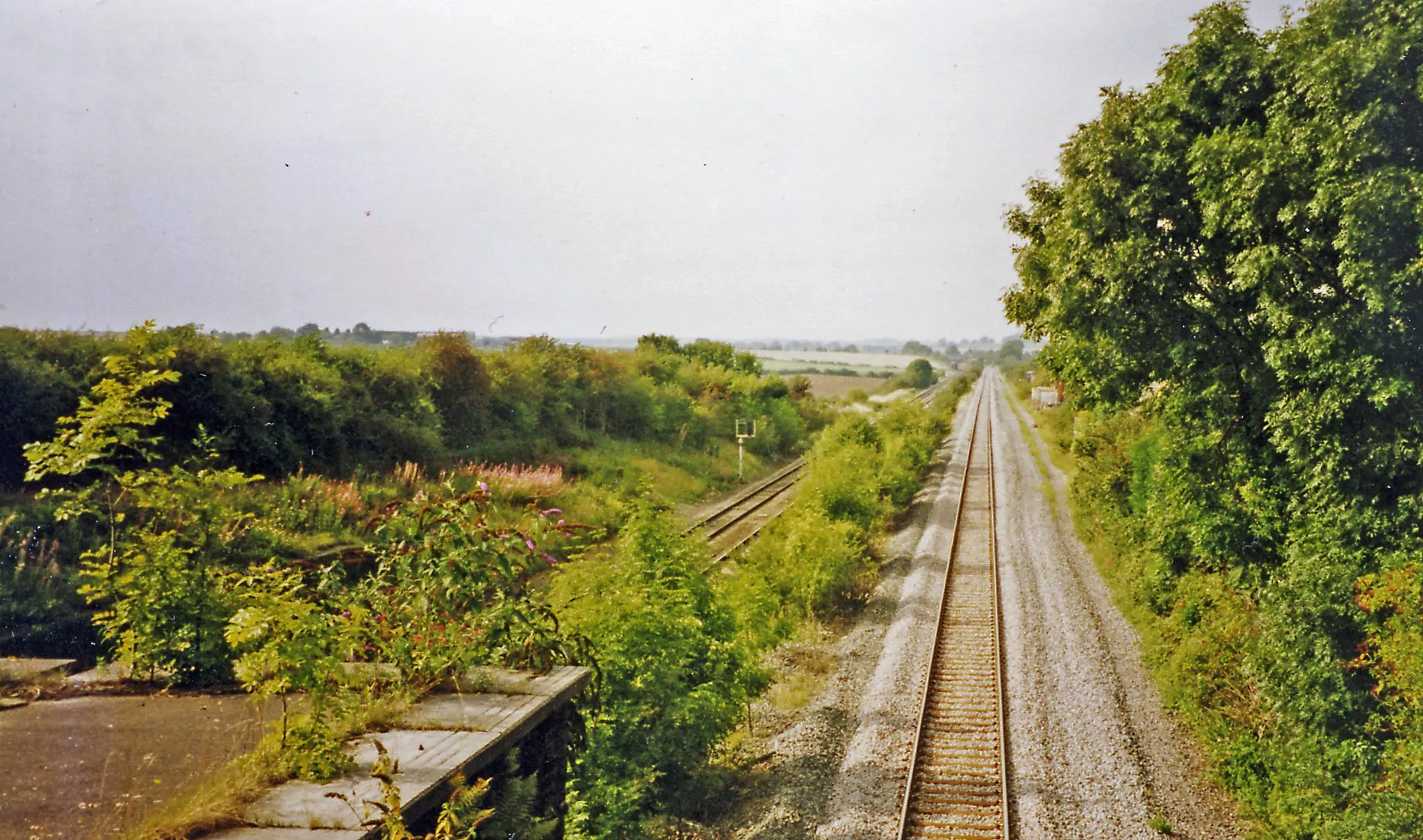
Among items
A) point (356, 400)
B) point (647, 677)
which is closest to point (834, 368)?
point (356, 400)

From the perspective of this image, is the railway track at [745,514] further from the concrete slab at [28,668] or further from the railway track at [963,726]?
the concrete slab at [28,668]

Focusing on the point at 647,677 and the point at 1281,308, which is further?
the point at 1281,308

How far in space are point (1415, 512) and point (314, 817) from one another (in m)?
12.2

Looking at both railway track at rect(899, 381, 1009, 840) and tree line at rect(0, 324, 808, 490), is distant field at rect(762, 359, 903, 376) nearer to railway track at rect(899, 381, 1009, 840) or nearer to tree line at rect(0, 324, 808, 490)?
tree line at rect(0, 324, 808, 490)

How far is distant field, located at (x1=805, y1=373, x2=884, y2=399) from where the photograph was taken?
97188mm

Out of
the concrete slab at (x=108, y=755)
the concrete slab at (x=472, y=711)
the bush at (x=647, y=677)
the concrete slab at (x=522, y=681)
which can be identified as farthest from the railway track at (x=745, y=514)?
the concrete slab at (x=108, y=755)

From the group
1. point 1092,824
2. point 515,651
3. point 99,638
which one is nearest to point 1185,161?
point 1092,824

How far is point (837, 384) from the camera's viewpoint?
120500 millimetres

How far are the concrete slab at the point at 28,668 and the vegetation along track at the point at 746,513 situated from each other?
42.9ft

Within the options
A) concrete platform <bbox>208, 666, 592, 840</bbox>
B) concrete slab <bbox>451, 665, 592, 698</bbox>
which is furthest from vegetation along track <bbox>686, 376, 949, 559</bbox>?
concrete platform <bbox>208, 666, 592, 840</bbox>

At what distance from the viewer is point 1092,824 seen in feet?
31.6

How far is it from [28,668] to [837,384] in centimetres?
11651

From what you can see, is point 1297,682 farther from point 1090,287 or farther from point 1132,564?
point 1132,564

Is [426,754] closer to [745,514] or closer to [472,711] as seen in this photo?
[472,711]
